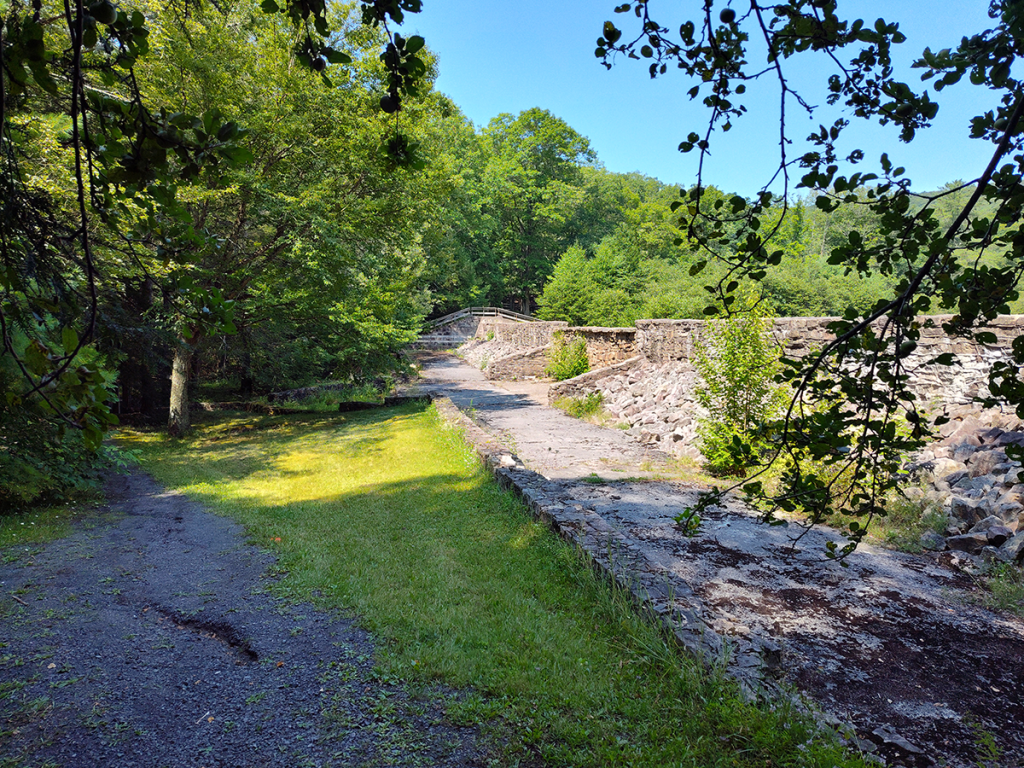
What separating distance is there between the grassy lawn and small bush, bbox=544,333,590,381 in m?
9.24

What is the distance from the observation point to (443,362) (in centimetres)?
2823

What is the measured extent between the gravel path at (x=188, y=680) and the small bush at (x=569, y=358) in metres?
13.4

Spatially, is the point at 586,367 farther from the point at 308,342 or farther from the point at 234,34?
the point at 234,34

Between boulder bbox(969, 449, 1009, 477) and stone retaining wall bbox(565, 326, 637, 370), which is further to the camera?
stone retaining wall bbox(565, 326, 637, 370)

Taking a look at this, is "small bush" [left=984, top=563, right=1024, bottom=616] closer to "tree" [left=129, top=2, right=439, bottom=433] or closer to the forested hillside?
the forested hillside

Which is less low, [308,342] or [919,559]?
[308,342]

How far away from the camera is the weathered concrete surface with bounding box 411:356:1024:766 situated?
9.42 ft

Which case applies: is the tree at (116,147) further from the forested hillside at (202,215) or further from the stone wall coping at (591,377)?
the stone wall coping at (591,377)

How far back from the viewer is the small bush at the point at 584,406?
42.9ft

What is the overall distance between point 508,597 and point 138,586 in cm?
298

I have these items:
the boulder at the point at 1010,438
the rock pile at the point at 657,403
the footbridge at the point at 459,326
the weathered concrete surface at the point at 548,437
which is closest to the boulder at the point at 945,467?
the boulder at the point at 1010,438

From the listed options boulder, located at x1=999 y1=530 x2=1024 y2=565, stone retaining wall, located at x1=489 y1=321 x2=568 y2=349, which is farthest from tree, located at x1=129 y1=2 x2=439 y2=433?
boulder, located at x1=999 y1=530 x2=1024 y2=565

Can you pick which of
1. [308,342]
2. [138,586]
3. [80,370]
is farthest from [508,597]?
[308,342]

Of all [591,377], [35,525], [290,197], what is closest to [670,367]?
[591,377]
